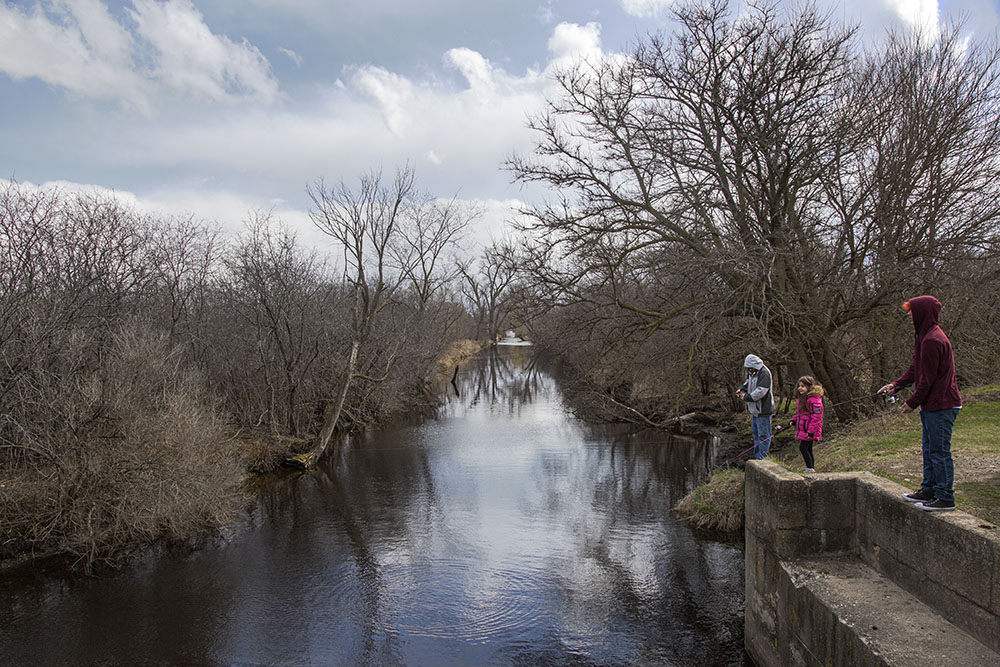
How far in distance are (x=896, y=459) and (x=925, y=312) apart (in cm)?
412

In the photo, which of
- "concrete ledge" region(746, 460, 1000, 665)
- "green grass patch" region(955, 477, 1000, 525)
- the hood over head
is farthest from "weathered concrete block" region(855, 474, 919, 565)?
the hood over head

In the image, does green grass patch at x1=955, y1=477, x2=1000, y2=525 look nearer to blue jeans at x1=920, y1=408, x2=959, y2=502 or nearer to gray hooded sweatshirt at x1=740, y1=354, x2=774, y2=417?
blue jeans at x1=920, y1=408, x2=959, y2=502

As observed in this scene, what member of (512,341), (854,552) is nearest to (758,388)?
(854,552)

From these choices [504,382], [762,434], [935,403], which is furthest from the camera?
[504,382]

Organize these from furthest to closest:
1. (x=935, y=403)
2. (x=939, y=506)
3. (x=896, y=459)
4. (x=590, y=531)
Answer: (x=590, y=531)
(x=896, y=459)
(x=935, y=403)
(x=939, y=506)

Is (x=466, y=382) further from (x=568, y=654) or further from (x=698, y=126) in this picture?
(x=568, y=654)

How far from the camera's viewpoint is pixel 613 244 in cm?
1438

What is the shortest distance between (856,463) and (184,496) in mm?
10565

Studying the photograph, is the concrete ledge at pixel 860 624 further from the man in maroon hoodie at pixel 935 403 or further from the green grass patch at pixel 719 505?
the green grass patch at pixel 719 505

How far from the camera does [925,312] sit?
507cm

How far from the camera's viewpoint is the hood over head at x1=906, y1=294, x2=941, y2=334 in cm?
503

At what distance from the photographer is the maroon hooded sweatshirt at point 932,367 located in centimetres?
490

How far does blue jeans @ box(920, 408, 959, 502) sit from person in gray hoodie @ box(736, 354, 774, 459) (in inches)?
160

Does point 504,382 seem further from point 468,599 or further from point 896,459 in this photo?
point 896,459
